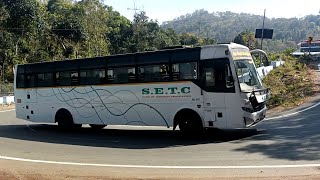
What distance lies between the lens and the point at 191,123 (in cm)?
1398

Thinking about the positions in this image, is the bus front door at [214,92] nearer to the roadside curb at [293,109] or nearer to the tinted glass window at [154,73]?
the tinted glass window at [154,73]

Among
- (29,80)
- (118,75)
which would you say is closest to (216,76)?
(118,75)

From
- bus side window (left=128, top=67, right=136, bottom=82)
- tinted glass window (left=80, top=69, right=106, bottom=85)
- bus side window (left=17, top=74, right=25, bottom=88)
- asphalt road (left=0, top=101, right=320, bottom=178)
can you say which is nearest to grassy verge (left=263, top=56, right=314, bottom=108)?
asphalt road (left=0, top=101, right=320, bottom=178)

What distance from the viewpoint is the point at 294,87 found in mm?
28188

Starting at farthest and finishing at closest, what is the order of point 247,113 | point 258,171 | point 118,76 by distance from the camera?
point 118,76 → point 247,113 → point 258,171

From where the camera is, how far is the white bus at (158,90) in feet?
43.3

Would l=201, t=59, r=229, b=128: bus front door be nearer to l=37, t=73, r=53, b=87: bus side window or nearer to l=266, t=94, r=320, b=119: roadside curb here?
l=266, t=94, r=320, b=119: roadside curb

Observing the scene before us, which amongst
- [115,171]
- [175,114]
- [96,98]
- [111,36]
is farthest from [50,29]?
[115,171]

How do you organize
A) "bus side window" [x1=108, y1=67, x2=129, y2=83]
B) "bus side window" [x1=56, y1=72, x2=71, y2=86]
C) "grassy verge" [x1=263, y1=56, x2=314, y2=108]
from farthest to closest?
"grassy verge" [x1=263, y1=56, x2=314, y2=108]
"bus side window" [x1=56, y1=72, x2=71, y2=86]
"bus side window" [x1=108, y1=67, x2=129, y2=83]

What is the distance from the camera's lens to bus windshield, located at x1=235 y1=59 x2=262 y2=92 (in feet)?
43.3

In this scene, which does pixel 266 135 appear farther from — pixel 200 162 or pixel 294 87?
pixel 294 87

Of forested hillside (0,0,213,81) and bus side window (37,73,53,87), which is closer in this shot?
bus side window (37,73,53,87)

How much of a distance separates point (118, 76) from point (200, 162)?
6.69m

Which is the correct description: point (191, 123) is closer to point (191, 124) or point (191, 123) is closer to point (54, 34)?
point (191, 124)
